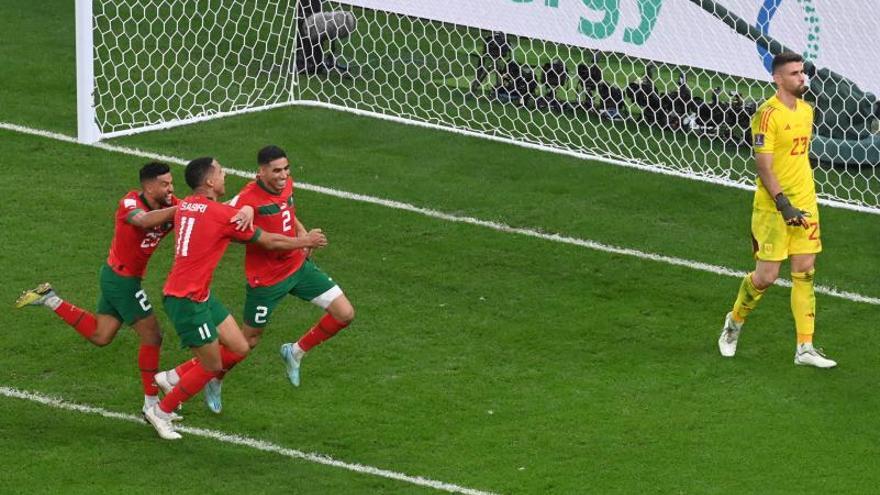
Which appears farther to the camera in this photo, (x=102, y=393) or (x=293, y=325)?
(x=293, y=325)

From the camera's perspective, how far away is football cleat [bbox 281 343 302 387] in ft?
35.9

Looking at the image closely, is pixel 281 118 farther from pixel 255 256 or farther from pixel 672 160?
pixel 255 256

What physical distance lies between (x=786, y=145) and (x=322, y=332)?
10.8 feet

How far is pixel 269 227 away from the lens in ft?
34.4

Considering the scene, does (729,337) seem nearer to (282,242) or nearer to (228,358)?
(282,242)

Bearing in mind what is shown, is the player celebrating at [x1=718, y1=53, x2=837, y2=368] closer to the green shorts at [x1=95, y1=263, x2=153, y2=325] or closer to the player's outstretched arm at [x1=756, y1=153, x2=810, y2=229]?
the player's outstretched arm at [x1=756, y1=153, x2=810, y2=229]

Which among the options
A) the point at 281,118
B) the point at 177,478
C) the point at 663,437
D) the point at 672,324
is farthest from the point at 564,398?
the point at 281,118

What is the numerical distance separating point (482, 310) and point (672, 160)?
427 centimetres

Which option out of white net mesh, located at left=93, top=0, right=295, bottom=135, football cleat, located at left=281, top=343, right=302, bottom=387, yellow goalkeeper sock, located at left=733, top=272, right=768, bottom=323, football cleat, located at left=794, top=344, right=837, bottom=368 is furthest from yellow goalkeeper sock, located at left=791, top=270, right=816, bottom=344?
white net mesh, located at left=93, top=0, right=295, bottom=135

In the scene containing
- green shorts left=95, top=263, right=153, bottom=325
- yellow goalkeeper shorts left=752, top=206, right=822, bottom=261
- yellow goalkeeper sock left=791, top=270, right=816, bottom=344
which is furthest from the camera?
yellow goalkeeper sock left=791, top=270, right=816, bottom=344

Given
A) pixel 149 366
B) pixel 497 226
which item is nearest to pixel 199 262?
pixel 149 366

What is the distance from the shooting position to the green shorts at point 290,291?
417 inches

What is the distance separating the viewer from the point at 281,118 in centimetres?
1725

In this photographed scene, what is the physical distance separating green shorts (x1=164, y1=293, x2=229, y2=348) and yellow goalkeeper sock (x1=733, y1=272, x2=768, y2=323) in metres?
3.77
